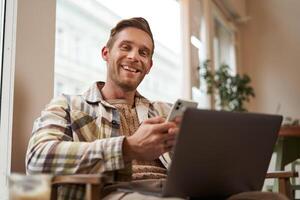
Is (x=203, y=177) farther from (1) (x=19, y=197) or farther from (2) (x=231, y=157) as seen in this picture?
(1) (x=19, y=197)

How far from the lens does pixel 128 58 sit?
1.65 metres

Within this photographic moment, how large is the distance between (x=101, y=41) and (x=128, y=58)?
2.43m

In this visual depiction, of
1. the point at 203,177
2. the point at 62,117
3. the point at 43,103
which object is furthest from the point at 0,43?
the point at 203,177

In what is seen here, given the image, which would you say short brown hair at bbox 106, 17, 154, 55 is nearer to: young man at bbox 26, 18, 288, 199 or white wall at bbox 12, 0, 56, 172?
young man at bbox 26, 18, 288, 199

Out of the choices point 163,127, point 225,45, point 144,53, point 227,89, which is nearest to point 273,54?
point 225,45

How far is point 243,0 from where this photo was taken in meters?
4.96

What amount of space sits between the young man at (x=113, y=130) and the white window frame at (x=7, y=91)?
0.20m

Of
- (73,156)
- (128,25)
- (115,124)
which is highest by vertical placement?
(128,25)

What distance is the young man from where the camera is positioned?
4.10 feet

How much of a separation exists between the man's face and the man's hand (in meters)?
0.45

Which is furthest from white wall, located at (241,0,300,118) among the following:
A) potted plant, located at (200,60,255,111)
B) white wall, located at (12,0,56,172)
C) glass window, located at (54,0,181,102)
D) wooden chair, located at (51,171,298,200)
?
wooden chair, located at (51,171,298,200)

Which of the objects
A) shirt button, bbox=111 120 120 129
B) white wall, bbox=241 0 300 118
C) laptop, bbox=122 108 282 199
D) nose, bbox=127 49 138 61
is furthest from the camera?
white wall, bbox=241 0 300 118

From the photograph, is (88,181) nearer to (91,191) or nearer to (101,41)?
(91,191)

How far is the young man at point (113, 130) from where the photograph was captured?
4.10 ft
